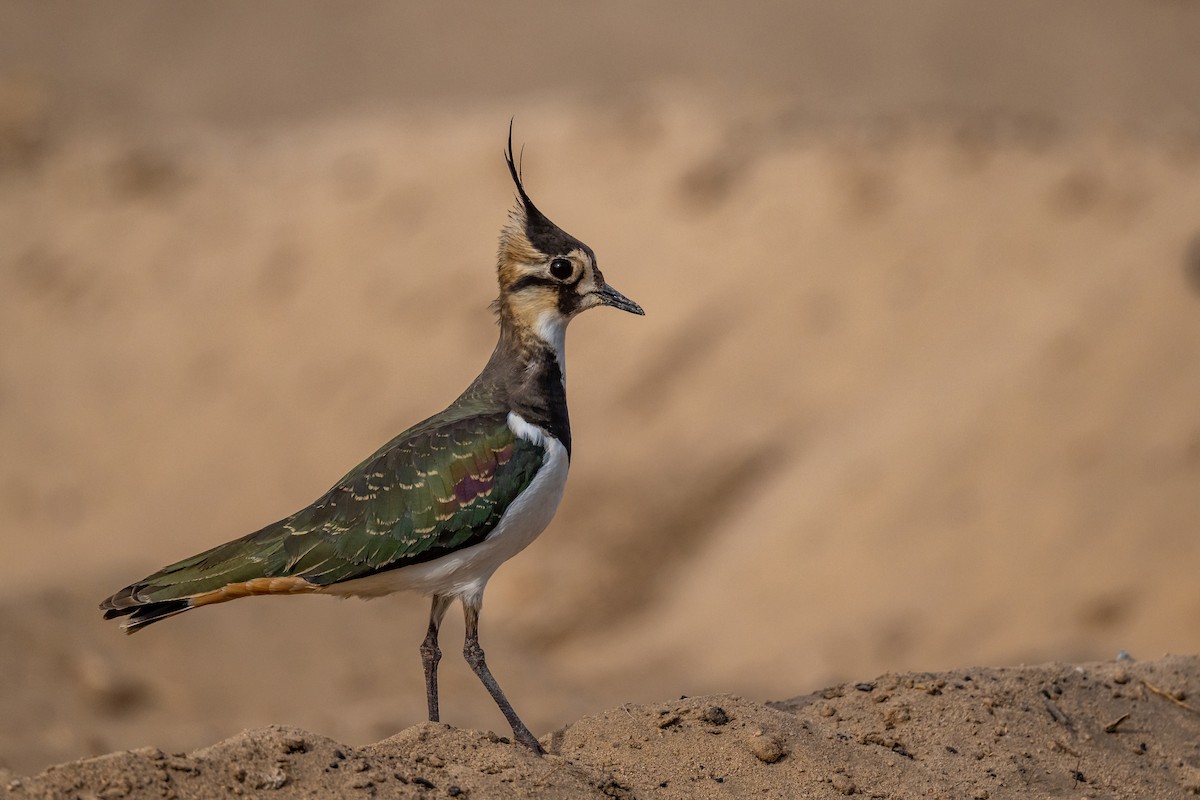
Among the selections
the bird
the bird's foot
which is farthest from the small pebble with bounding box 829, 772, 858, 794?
the bird

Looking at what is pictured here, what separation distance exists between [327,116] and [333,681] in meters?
22.7

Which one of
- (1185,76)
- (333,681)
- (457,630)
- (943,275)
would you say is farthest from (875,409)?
(1185,76)

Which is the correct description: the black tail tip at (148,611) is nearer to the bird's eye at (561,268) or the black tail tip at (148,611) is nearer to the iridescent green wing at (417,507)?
the iridescent green wing at (417,507)

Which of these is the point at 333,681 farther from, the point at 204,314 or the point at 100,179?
the point at 100,179

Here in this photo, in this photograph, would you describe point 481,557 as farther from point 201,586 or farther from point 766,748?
point 766,748

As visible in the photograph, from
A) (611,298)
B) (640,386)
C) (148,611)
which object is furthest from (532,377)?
(640,386)

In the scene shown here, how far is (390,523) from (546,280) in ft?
5.60

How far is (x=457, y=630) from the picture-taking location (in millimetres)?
20438

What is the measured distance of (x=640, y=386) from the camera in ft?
77.5

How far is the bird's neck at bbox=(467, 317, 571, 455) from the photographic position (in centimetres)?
822

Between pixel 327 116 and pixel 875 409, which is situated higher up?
pixel 327 116

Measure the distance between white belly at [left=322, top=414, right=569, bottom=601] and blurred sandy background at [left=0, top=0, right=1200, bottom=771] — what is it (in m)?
6.29

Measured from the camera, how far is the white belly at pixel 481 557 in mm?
7809

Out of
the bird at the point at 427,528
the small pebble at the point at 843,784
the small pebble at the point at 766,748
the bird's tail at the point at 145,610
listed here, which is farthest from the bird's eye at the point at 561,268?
the small pebble at the point at 843,784
